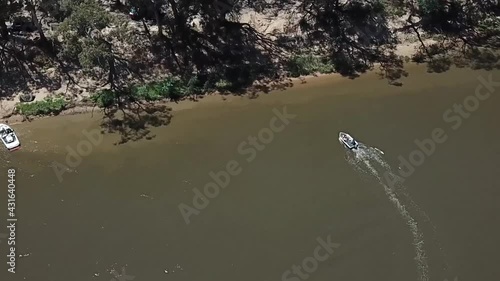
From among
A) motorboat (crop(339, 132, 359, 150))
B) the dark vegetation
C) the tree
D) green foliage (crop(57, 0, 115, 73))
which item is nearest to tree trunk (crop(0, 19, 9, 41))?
the dark vegetation

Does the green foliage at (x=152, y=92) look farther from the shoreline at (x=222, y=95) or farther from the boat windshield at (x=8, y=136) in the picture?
the boat windshield at (x=8, y=136)

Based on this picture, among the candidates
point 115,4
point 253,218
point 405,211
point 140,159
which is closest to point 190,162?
point 140,159

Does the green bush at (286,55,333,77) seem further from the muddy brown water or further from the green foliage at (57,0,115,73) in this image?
the green foliage at (57,0,115,73)

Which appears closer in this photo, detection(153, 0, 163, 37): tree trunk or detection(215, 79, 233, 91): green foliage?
detection(215, 79, 233, 91): green foliage

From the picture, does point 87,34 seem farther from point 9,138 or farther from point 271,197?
point 271,197

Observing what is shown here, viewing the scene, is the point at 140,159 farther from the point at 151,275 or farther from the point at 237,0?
the point at 237,0

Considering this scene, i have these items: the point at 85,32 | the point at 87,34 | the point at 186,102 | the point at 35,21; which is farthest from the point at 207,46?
the point at 35,21

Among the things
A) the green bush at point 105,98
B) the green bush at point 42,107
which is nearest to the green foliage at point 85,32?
the green bush at point 105,98
